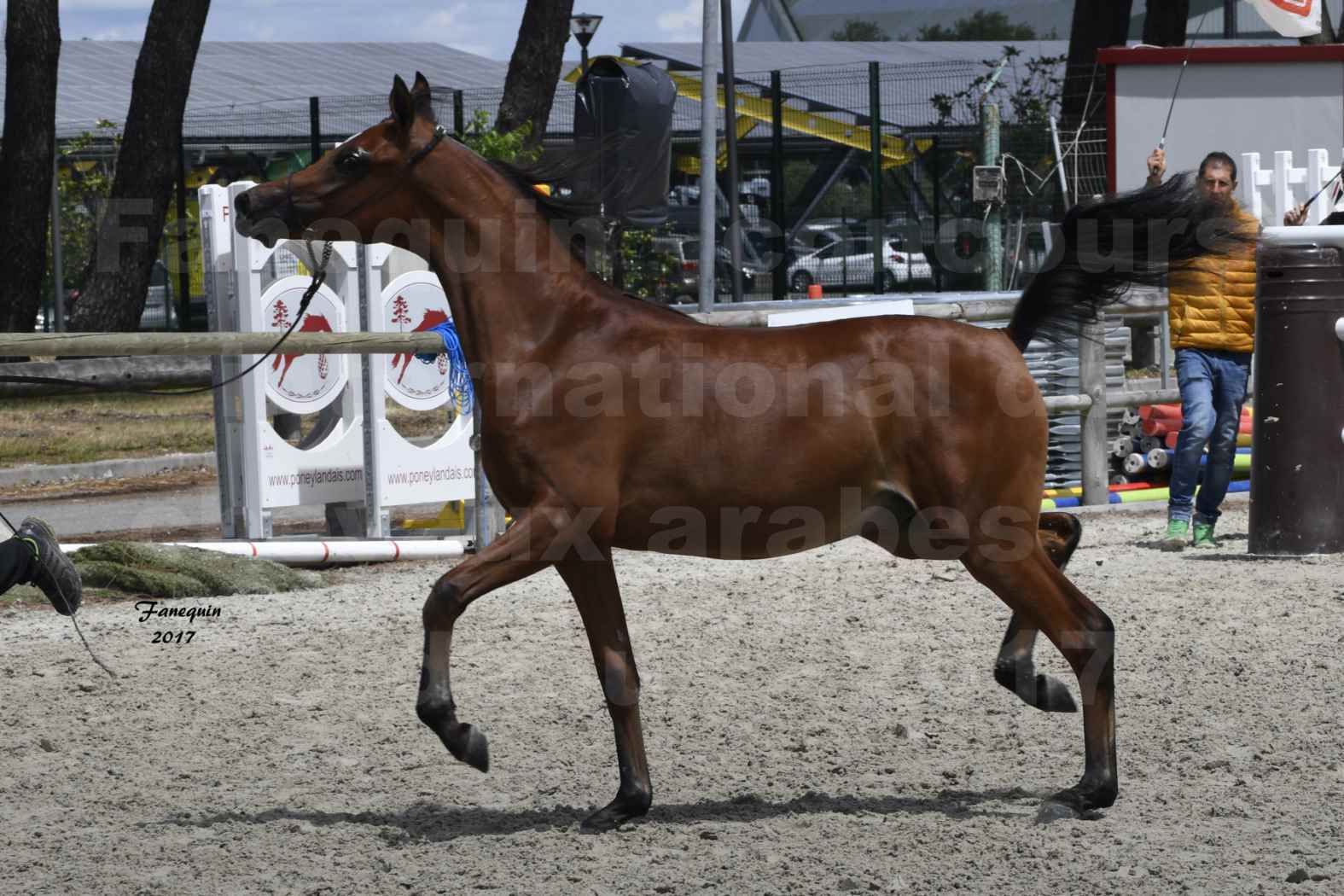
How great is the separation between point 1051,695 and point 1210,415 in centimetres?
435

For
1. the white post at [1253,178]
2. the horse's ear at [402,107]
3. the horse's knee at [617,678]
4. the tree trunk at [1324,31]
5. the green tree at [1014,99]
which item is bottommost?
the horse's knee at [617,678]

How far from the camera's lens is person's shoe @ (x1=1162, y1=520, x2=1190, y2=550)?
29.6ft

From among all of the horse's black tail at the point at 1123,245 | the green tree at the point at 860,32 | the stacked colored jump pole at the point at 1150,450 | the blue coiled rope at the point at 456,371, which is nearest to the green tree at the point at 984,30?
the green tree at the point at 860,32

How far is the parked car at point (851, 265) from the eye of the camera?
76.8ft

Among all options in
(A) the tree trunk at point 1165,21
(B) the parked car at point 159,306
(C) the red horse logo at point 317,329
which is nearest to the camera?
(C) the red horse logo at point 317,329

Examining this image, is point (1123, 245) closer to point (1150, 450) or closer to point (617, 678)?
point (617, 678)

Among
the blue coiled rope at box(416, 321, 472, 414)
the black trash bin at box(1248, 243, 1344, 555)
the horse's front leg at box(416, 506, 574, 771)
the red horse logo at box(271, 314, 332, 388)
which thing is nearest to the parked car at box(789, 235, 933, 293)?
the red horse logo at box(271, 314, 332, 388)

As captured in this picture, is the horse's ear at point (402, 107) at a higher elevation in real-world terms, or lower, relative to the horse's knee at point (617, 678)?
higher

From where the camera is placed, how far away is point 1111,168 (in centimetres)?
1520

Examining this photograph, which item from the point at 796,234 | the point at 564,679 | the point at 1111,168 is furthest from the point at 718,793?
the point at 796,234

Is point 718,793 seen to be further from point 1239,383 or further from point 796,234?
point 796,234

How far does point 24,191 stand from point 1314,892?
56.4 ft

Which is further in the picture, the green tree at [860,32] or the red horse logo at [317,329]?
the green tree at [860,32]

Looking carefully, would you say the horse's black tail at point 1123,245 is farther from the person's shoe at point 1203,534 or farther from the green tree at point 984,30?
the green tree at point 984,30
